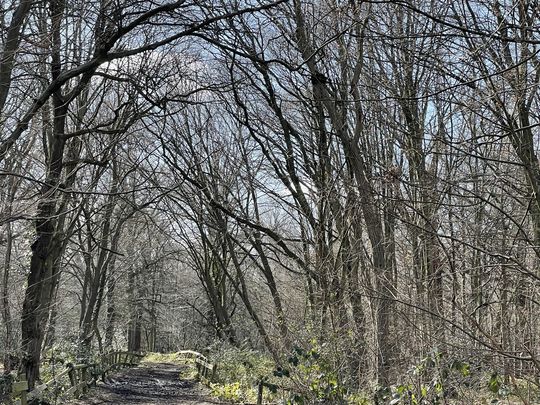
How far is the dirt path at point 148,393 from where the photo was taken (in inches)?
541

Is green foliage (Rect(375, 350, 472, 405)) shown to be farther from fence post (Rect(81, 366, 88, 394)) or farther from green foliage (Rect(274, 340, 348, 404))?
fence post (Rect(81, 366, 88, 394))

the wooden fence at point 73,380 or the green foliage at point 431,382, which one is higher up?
the green foliage at point 431,382

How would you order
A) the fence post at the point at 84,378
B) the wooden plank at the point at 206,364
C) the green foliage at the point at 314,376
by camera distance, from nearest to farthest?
the green foliage at the point at 314,376
the fence post at the point at 84,378
the wooden plank at the point at 206,364

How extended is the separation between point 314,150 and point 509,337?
5.79m

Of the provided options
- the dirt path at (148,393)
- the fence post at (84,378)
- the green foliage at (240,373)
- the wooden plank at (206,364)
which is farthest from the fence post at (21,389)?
the wooden plank at (206,364)

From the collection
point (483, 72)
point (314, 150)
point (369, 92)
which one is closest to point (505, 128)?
point (483, 72)

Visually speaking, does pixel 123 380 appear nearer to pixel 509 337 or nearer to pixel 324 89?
pixel 324 89

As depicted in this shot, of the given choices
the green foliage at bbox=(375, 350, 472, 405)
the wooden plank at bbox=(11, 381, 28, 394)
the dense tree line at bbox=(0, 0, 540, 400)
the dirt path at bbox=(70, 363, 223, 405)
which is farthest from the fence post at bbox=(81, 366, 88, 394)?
the green foliage at bbox=(375, 350, 472, 405)

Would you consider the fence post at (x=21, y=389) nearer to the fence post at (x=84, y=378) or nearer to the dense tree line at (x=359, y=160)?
the dense tree line at (x=359, y=160)

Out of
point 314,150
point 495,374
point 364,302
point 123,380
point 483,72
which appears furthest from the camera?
point 123,380

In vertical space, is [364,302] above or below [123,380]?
above

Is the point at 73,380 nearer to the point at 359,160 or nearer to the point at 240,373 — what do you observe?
the point at 240,373

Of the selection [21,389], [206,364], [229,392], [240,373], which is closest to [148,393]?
[206,364]

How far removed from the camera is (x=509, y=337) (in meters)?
5.98
